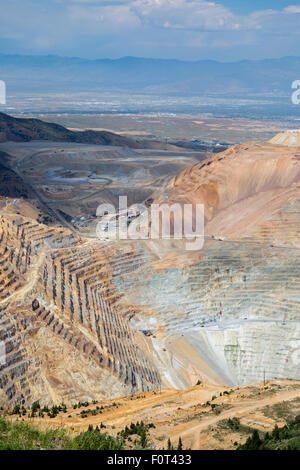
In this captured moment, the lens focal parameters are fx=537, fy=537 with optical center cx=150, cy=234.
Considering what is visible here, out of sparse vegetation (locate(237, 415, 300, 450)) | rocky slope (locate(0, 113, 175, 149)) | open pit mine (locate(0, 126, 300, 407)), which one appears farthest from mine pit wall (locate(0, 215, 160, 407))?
rocky slope (locate(0, 113, 175, 149))

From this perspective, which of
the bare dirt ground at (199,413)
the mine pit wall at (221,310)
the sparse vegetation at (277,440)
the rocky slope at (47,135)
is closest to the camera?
the sparse vegetation at (277,440)

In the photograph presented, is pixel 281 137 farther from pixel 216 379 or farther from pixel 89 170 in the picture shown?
pixel 216 379

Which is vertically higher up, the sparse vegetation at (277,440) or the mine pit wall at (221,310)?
the sparse vegetation at (277,440)

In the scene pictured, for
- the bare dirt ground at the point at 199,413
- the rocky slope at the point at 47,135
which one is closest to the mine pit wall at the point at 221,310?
the bare dirt ground at the point at 199,413

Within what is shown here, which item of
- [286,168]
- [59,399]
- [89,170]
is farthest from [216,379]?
[89,170]

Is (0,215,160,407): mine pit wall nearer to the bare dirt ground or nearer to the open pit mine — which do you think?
the open pit mine

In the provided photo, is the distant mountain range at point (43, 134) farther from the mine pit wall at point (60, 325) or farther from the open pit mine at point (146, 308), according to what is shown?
the mine pit wall at point (60, 325)

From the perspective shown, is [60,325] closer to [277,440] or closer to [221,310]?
[221,310]

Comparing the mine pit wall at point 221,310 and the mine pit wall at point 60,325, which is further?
the mine pit wall at point 221,310
